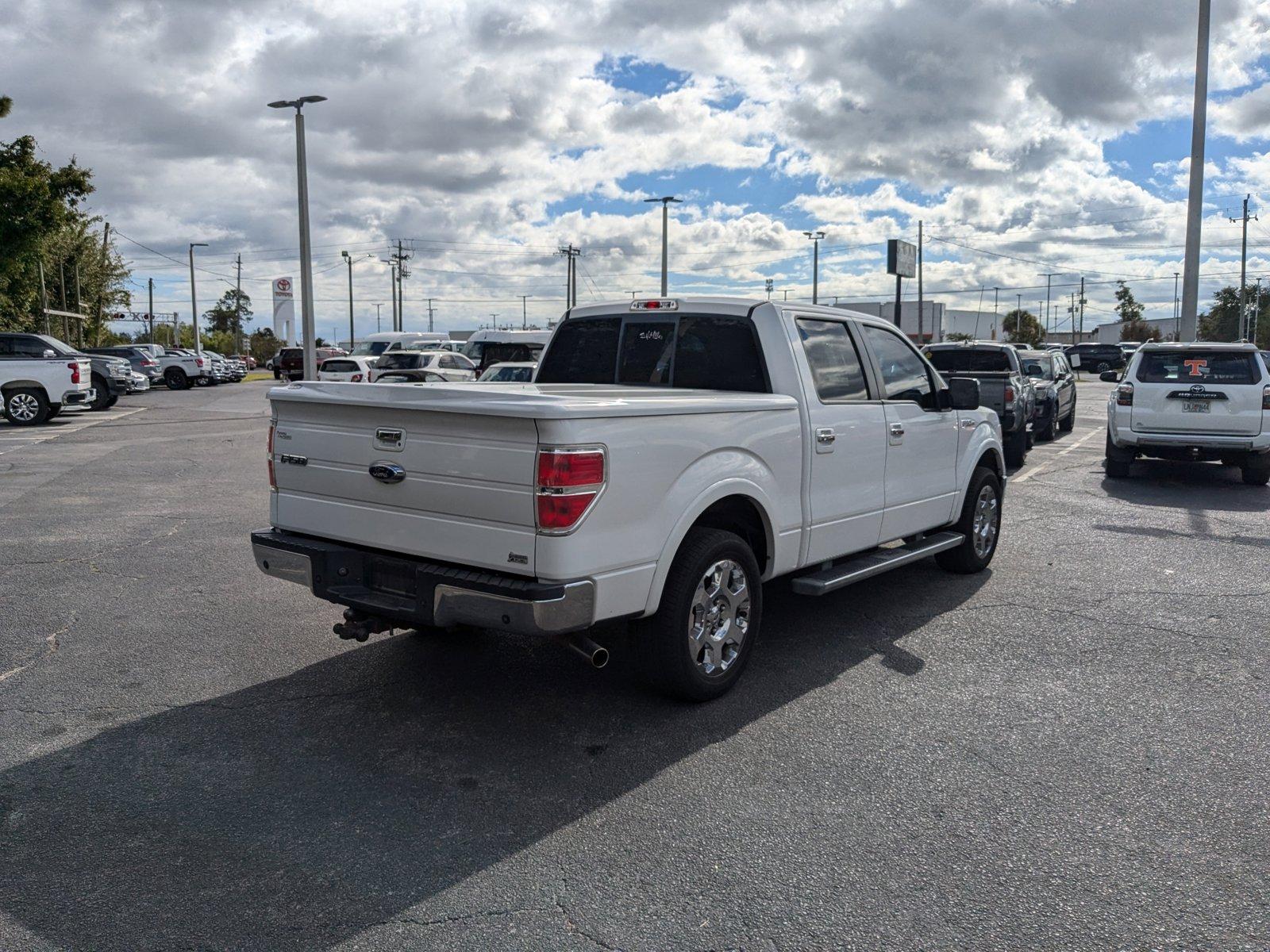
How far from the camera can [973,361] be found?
1673cm

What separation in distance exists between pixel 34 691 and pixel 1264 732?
19.3 feet

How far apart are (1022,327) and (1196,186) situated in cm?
11632

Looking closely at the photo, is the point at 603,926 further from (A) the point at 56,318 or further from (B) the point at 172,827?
(A) the point at 56,318

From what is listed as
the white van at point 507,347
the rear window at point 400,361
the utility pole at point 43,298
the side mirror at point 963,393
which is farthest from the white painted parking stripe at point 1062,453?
the utility pole at point 43,298

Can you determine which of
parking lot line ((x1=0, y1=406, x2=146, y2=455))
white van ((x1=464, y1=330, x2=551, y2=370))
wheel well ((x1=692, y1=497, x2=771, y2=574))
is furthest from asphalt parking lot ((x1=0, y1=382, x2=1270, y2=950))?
white van ((x1=464, y1=330, x2=551, y2=370))

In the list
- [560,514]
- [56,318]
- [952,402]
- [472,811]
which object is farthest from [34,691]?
[56,318]

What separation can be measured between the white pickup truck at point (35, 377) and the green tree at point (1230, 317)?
104888 mm

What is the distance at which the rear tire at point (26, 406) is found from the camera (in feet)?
68.4

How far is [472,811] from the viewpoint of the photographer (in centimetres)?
386

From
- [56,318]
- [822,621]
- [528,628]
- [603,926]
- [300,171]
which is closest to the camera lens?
[603,926]

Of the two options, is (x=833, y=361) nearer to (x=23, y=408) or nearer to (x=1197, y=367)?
(x=1197, y=367)

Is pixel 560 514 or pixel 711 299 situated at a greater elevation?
pixel 711 299

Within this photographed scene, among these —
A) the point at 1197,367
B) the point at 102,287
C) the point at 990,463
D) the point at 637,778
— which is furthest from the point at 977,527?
the point at 102,287

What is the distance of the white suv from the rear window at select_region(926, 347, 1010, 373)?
3.16 m
